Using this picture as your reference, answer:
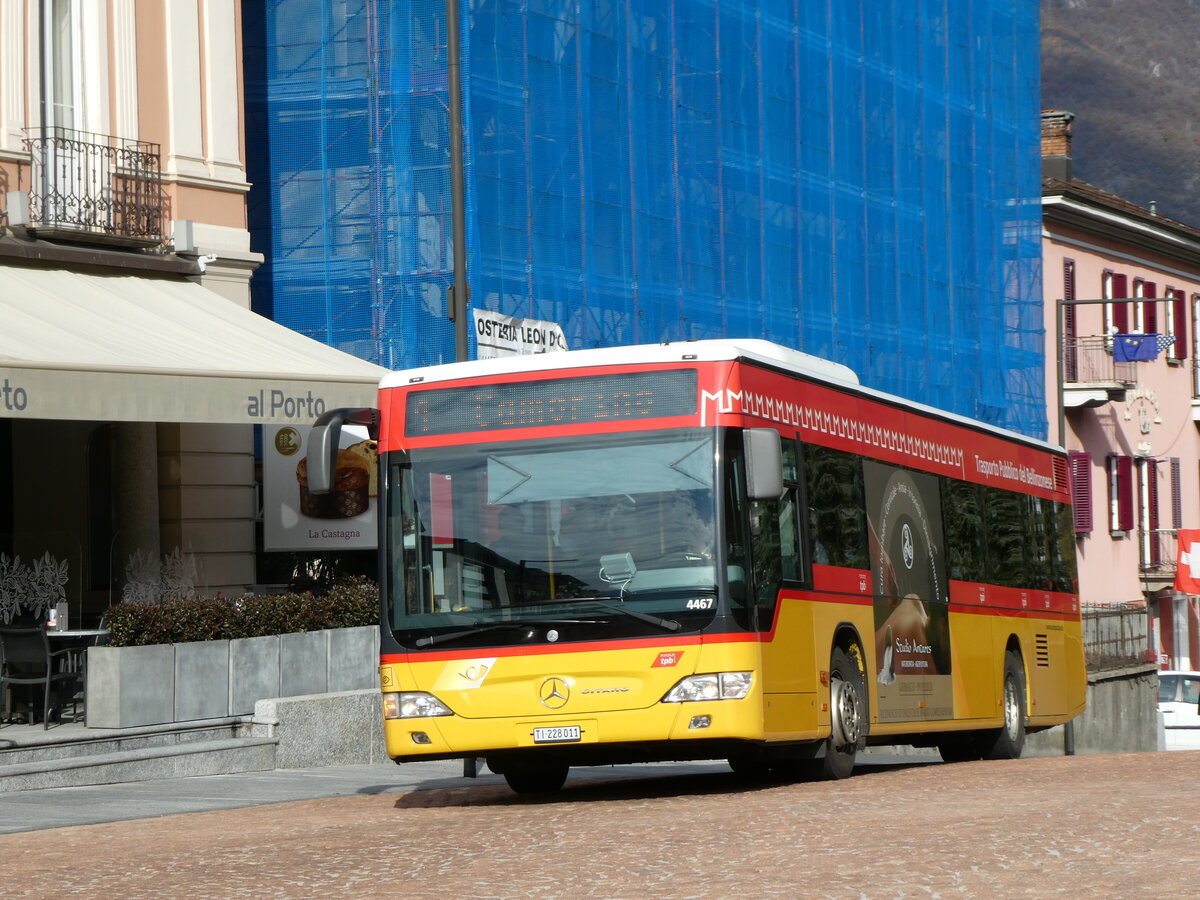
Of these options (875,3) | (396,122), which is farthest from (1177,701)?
(396,122)

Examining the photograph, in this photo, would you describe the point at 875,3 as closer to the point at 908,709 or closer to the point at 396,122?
the point at 396,122

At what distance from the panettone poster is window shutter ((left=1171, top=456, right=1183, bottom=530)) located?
3292cm

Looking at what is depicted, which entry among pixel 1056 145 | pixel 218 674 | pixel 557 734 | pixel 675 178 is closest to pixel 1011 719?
pixel 218 674

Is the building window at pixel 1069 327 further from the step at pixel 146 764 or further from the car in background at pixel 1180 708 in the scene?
the step at pixel 146 764

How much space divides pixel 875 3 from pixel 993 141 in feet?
17.2

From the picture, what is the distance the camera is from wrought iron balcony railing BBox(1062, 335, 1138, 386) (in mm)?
48312

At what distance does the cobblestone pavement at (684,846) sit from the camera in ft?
29.7

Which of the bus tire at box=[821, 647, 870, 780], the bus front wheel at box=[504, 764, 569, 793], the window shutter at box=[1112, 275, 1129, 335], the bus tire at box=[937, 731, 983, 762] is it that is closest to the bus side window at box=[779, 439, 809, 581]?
the bus tire at box=[821, 647, 870, 780]

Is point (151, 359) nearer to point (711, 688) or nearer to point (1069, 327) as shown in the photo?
point (711, 688)

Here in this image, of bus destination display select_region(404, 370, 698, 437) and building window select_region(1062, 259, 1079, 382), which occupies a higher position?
building window select_region(1062, 259, 1079, 382)

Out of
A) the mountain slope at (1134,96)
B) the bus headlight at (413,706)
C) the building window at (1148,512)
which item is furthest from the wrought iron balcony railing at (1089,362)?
the mountain slope at (1134,96)

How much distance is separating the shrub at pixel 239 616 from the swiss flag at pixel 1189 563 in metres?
32.9

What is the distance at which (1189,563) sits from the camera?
5147cm

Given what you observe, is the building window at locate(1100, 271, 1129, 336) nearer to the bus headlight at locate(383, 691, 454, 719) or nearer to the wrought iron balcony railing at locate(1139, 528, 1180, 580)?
the wrought iron balcony railing at locate(1139, 528, 1180, 580)
